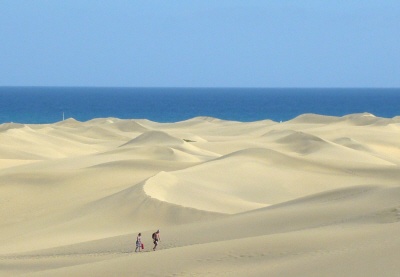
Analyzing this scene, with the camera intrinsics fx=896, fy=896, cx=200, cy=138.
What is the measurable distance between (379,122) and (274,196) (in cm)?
3244

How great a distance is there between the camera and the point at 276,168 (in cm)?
3094

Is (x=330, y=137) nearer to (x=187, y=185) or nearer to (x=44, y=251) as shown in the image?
(x=187, y=185)

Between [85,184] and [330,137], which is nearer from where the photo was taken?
[85,184]

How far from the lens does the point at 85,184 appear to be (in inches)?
1113

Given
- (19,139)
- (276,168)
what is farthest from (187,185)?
(19,139)

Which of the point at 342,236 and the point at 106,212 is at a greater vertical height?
the point at 342,236

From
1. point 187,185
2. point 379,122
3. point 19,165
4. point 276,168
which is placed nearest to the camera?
point 187,185

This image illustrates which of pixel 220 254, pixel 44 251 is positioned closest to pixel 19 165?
pixel 44 251

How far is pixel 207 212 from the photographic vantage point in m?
21.1

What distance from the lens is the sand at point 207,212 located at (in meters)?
12.8

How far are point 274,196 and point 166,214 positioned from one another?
6164 mm

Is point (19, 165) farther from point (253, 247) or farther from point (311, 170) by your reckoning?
point (253, 247)

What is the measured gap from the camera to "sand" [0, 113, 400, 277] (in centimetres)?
1277

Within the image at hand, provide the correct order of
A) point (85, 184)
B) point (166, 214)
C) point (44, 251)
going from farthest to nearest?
point (85, 184)
point (166, 214)
point (44, 251)
